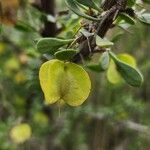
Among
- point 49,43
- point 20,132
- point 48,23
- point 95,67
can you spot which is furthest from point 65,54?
point 20,132

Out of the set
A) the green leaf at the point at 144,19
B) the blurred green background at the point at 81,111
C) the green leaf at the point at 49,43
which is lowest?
the blurred green background at the point at 81,111

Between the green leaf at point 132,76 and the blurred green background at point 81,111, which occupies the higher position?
the green leaf at point 132,76

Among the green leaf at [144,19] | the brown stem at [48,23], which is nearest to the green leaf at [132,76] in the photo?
the green leaf at [144,19]

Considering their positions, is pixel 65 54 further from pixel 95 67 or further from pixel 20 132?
pixel 20 132

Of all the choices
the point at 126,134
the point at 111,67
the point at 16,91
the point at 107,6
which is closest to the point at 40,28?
the point at 111,67

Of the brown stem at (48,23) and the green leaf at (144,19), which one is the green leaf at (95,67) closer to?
the green leaf at (144,19)

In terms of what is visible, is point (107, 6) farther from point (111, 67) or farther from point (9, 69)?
point (9, 69)

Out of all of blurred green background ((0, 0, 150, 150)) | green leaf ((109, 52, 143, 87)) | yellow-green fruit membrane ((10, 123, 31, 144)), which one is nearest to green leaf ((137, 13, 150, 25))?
green leaf ((109, 52, 143, 87))
